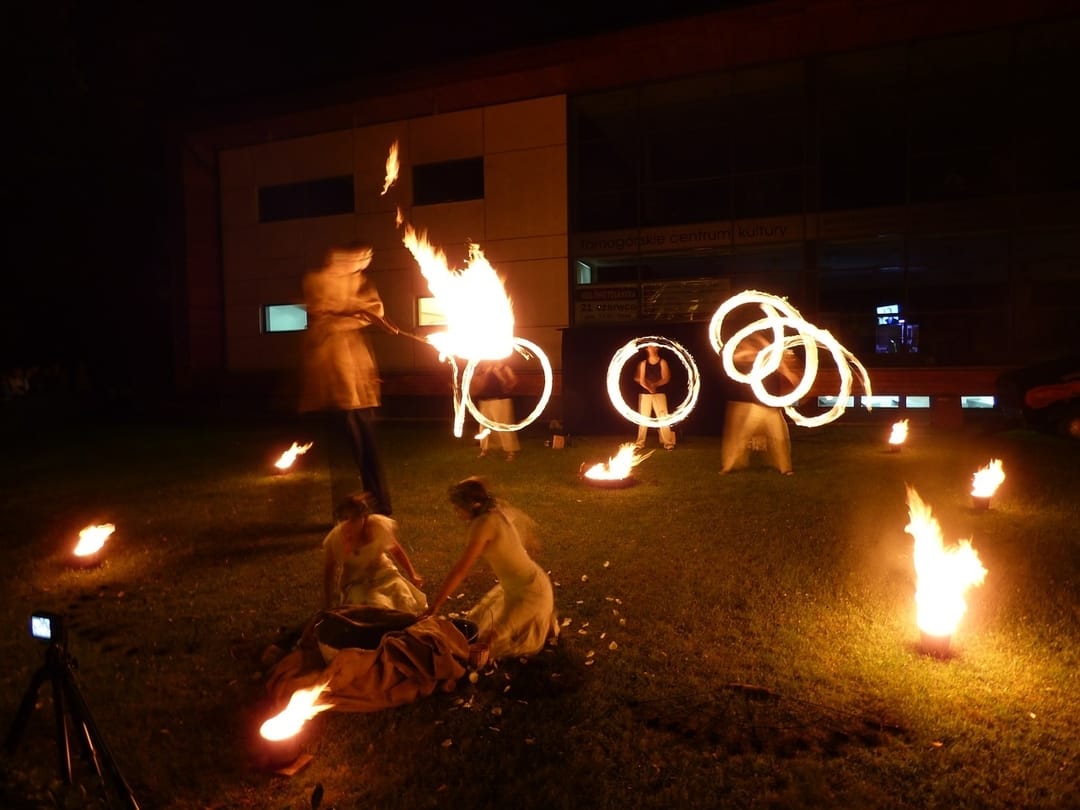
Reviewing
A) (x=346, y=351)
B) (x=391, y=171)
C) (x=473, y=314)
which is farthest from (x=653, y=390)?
(x=391, y=171)

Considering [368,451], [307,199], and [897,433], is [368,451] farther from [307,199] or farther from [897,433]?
[307,199]

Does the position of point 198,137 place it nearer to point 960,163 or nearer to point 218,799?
point 960,163

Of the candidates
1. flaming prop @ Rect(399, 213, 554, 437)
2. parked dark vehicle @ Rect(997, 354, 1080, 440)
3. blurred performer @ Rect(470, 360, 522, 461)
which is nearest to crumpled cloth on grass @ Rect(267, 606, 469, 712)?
flaming prop @ Rect(399, 213, 554, 437)

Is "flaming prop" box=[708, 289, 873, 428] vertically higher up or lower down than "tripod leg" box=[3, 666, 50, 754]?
higher up

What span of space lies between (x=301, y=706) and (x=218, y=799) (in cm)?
53

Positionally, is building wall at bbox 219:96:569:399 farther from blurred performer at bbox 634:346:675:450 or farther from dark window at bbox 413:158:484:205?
blurred performer at bbox 634:346:675:450

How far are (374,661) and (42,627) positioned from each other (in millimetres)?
1630

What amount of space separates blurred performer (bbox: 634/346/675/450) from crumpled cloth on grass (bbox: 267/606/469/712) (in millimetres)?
8947

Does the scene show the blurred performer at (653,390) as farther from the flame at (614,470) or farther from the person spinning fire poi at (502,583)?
the person spinning fire poi at (502,583)

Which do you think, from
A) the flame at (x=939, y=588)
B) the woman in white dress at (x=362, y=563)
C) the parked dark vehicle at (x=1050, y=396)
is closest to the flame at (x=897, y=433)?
the parked dark vehicle at (x=1050, y=396)

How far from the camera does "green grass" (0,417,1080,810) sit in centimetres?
366

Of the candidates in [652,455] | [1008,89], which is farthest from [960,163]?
[652,455]

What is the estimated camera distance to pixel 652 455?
43.7 ft

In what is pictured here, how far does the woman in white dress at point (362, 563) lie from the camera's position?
17.9 feet
